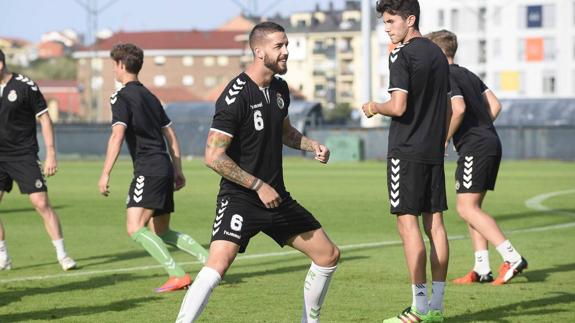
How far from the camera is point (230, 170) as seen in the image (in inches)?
279

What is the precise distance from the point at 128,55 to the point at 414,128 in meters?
3.30

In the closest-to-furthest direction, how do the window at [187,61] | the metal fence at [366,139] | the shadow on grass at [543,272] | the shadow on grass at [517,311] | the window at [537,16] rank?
the shadow on grass at [517,311], the shadow on grass at [543,272], the metal fence at [366,139], the window at [537,16], the window at [187,61]

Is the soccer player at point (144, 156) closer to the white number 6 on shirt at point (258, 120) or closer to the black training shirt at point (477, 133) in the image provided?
the black training shirt at point (477, 133)

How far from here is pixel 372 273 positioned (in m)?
11.3

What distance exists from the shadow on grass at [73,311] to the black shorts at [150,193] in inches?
41.9

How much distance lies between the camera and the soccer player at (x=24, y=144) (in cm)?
1195

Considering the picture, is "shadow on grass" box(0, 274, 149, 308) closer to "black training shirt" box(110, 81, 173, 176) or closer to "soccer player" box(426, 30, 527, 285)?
"black training shirt" box(110, 81, 173, 176)

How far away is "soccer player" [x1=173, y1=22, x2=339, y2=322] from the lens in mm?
7074

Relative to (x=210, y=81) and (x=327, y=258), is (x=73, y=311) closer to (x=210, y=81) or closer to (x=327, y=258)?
(x=327, y=258)

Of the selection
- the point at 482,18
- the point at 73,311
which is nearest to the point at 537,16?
the point at 482,18

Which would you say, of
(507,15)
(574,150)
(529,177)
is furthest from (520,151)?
(507,15)

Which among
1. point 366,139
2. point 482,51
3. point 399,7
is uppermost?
point 399,7

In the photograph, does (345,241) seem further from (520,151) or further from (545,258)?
(520,151)

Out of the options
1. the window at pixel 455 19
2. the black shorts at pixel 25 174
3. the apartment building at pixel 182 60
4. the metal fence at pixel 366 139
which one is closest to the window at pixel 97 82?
the apartment building at pixel 182 60
